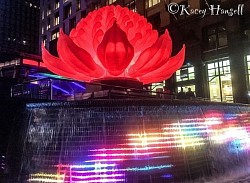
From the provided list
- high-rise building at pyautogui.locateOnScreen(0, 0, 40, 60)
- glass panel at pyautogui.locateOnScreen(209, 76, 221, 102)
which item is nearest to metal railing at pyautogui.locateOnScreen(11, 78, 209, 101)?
glass panel at pyautogui.locateOnScreen(209, 76, 221, 102)

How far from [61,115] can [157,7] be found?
842 inches

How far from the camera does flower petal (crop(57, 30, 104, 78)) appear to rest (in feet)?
29.6

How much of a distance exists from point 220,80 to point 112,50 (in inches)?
536

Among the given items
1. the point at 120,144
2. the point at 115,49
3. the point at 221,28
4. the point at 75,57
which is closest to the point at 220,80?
the point at 221,28

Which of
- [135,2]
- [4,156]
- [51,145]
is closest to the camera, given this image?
[51,145]

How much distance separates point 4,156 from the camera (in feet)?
23.0

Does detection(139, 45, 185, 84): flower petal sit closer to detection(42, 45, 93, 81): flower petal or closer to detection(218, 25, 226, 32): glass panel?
detection(42, 45, 93, 81): flower petal

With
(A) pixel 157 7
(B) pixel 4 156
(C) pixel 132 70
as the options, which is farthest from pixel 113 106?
(A) pixel 157 7

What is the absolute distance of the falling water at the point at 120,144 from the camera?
5.68 m

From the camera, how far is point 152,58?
9.70 metres

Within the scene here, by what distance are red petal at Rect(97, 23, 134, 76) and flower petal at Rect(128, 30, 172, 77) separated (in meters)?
0.52

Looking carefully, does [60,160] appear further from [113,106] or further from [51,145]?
[113,106]

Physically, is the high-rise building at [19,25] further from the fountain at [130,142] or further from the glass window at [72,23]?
the fountain at [130,142]

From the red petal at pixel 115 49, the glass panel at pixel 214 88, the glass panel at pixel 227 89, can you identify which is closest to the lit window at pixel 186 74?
the glass panel at pixel 214 88
